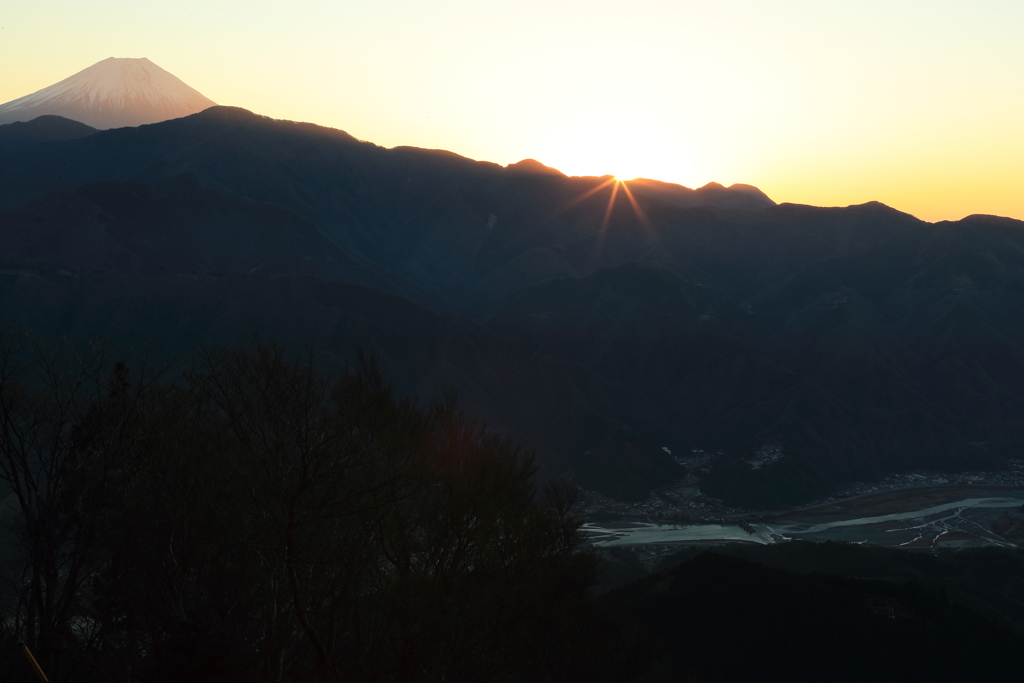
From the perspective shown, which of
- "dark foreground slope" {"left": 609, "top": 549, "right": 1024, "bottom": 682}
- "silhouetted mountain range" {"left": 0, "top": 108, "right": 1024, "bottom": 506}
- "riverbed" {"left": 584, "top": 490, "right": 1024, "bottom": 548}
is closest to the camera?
"dark foreground slope" {"left": 609, "top": 549, "right": 1024, "bottom": 682}

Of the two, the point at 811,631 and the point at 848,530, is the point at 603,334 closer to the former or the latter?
the point at 848,530

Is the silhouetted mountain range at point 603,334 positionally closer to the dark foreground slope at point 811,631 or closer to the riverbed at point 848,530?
the riverbed at point 848,530

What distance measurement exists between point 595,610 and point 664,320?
14642 cm

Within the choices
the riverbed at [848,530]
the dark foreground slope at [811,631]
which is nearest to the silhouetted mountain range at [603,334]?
the riverbed at [848,530]

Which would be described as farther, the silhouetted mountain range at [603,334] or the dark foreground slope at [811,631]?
the silhouetted mountain range at [603,334]

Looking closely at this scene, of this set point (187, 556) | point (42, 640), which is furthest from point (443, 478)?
point (42, 640)

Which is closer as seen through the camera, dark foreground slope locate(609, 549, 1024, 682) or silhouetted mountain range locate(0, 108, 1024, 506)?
dark foreground slope locate(609, 549, 1024, 682)

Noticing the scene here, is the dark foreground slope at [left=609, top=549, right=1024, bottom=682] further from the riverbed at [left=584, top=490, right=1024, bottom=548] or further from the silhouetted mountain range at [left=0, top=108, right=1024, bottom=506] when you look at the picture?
the silhouetted mountain range at [left=0, top=108, right=1024, bottom=506]

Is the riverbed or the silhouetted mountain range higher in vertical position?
the silhouetted mountain range

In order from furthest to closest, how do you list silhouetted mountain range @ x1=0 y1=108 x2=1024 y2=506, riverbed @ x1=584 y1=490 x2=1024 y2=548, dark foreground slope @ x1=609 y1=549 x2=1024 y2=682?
silhouetted mountain range @ x1=0 y1=108 x2=1024 y2=506, riverbed @ x1=584 y1=490 x2=1024 y2=548, dark foreground slope @ x1=609 y1=549 x2=1024 y2=682

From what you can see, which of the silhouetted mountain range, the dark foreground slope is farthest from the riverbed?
the dark foreground slope

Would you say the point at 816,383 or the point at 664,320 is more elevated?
the point at 664,320

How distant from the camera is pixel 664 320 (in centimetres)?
17225

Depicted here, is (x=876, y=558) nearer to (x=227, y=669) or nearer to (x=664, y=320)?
(x=227, y=669)
